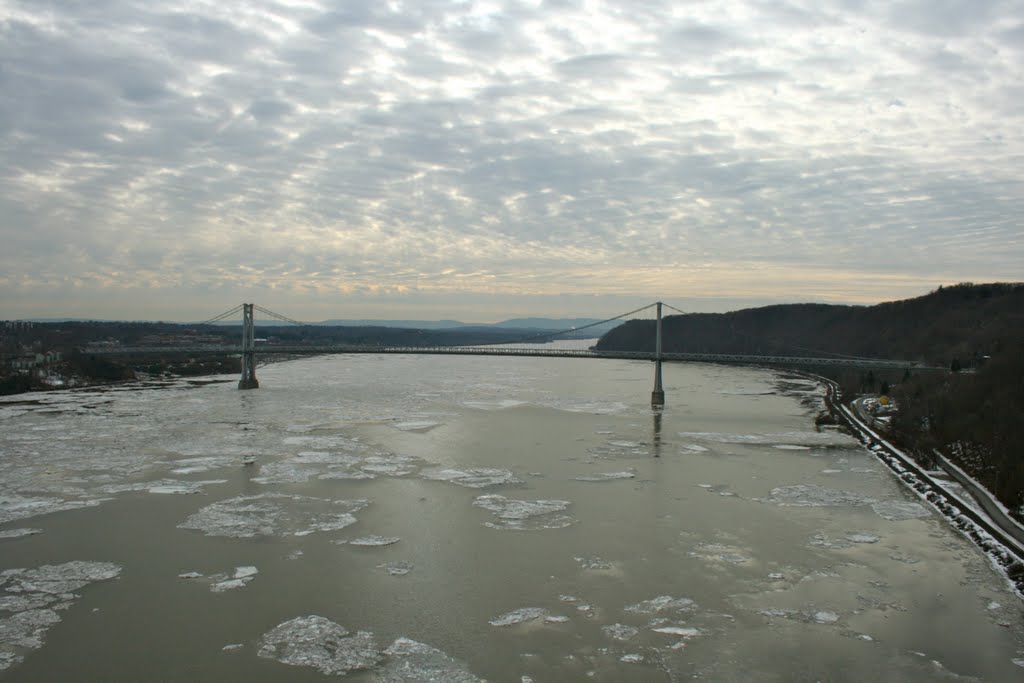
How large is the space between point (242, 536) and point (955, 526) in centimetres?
966

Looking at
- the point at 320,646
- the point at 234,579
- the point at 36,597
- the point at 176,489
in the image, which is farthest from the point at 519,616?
the point at 176,489

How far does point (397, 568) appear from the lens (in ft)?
24.4

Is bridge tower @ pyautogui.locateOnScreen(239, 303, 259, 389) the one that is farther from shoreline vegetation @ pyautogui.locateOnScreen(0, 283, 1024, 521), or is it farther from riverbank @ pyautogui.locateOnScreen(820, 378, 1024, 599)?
riverbank @ pyautogui.locateOnScreen(820, 378, 1024, 599)

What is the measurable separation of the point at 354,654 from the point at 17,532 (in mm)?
5756

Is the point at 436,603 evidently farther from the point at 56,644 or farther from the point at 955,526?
the point at 955,526

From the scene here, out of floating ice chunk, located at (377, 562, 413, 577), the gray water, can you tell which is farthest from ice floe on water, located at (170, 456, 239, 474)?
floating ice chunk, located at (377, 562, 413, 577)

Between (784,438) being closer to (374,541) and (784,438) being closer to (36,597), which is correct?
(374,541)

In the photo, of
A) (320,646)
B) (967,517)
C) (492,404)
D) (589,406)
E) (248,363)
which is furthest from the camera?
(248,363)

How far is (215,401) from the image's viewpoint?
83.6ft

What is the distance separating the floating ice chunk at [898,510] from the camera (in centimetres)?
1026

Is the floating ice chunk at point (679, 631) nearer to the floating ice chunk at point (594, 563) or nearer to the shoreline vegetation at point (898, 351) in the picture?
the floating ice chunk at point (594, 563)

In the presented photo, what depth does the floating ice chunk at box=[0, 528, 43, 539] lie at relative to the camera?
8438mm

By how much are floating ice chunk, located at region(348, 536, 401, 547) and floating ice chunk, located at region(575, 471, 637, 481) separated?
446cm

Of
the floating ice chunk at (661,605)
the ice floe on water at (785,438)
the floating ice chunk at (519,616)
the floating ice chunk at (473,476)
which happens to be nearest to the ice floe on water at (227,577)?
the floating ice chunk at (519,616)
